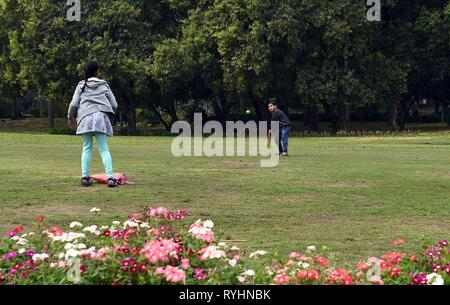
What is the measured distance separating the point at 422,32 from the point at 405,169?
32.1 m

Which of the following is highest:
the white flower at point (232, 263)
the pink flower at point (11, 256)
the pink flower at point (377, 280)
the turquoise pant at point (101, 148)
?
the turquoise pant at point (101, 148)

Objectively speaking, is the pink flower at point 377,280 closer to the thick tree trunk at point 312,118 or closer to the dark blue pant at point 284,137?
the dark blue pant at point 284,137

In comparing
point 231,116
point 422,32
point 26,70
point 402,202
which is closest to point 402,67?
point 422,32

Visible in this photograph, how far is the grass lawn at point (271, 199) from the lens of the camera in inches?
328

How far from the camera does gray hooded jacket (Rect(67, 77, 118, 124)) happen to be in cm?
1238

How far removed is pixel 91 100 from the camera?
12375mm

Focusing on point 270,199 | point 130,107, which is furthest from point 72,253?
point 130,107

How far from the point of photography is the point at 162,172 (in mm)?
16156

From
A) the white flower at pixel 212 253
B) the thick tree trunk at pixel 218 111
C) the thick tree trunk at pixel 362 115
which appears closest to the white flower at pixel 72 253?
the white flower at pixel 212 253

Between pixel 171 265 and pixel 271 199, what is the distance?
21.1 feet

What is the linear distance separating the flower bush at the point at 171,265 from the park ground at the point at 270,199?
63.4 inches

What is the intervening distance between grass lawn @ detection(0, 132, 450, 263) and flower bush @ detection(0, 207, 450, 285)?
5.21ft

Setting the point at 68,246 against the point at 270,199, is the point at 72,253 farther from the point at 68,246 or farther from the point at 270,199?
the point at 270,199
